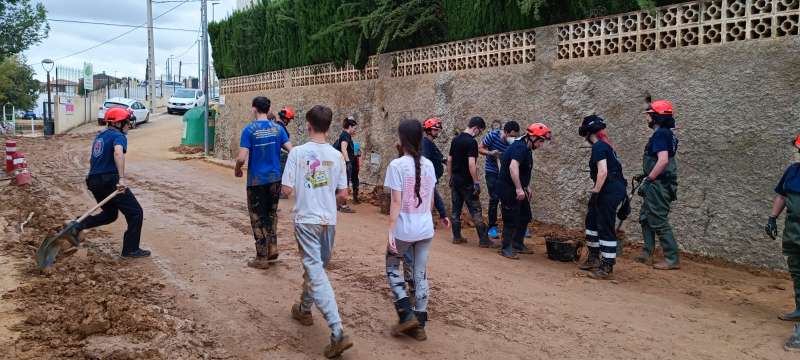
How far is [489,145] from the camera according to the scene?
9.24m

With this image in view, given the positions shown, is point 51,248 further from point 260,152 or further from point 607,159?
point 607,159

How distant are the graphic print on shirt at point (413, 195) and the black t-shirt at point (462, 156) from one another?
3.53m

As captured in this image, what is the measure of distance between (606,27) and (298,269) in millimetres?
5355

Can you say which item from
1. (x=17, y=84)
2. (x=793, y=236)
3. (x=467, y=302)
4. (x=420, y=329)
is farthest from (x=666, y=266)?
(x=17, y=84)

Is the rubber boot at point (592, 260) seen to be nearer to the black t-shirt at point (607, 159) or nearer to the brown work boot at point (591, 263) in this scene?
the brown work boot at point (591, 263)

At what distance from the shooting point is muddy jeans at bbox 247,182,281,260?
6512 mm

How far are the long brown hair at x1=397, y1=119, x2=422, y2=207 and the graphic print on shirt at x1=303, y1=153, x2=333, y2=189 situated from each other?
62 centimetres

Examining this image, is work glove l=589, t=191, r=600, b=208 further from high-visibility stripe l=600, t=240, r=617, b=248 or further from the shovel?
the shovel

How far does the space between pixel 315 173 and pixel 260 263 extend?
7.46ft

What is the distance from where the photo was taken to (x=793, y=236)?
16.6 ft

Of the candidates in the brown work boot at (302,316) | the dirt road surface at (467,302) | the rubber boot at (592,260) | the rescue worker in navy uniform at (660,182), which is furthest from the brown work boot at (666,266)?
the brown work boot at (302,316)

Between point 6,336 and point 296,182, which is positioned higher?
point 296,182

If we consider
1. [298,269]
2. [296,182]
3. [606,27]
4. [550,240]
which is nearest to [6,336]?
[296,182]

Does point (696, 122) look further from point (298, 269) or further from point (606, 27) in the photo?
point (298, 269)
